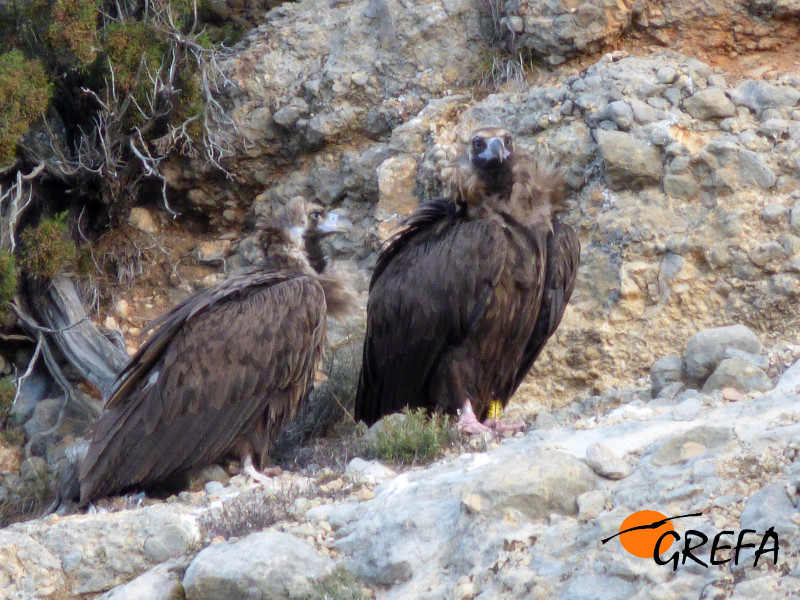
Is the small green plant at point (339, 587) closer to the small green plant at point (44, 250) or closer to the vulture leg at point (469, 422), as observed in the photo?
the vulture leg at point (469, 422)

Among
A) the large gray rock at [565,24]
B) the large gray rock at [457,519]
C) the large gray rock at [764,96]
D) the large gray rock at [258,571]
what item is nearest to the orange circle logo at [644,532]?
the large gray rock at [457,519]

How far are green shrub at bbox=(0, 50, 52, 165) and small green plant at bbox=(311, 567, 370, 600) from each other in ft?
18.3

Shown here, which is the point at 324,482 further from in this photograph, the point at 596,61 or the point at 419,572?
the point at 596,61

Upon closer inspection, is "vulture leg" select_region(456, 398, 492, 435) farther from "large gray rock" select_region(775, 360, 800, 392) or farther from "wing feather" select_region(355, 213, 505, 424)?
"large gray rock" select_region(775, 360, 800, 392)

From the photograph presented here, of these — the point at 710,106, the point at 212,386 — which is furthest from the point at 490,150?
the point at 710,106

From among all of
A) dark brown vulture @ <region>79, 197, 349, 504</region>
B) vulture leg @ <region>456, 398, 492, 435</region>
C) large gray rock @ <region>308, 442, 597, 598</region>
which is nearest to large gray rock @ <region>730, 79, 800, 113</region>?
vulture leg @ <region>456, 398, 492, 435</region>

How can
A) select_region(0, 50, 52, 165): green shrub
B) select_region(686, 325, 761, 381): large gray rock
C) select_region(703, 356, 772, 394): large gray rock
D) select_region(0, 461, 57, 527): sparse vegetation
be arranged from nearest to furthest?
select_region(703, 356, 772, 394): large gray rock
select_region(686, 325, 761, 381): large gray rock
select_region(0, 461, 57, 527): sparse vegetation
select_region(0, 50, 52, 165): green shrub

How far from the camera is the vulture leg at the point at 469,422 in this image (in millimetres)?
6004

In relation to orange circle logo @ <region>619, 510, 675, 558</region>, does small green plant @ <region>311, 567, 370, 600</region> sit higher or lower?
lower

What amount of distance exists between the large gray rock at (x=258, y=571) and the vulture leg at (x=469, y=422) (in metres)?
1.98

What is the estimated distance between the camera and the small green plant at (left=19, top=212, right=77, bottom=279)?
8484 millimetres

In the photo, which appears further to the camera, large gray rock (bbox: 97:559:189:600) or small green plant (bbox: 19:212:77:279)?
small green plant (bbox: 19:212:77:279)

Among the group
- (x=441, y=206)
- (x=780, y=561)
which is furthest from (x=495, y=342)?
(x=780, y=561)

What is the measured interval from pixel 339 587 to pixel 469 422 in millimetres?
2344
